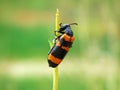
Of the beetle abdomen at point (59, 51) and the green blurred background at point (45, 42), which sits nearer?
the beetle abdomen at point (59, 51)

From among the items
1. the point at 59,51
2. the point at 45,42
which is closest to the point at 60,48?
the point at 59,51

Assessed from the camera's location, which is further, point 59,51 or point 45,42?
point 45,42

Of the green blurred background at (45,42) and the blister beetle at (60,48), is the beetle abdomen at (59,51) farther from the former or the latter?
the green blurred background at (45,42)

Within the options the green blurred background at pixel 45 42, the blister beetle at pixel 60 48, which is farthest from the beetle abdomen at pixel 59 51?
the green blurred background at pixel 45 42

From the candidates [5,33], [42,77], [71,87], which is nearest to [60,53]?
[71,87]

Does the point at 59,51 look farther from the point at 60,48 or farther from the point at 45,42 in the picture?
the point at 45,42

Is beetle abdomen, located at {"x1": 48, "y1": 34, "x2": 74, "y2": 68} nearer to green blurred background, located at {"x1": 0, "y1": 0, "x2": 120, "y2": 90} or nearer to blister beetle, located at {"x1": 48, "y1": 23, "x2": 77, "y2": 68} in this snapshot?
blister beetle, located at {"x1": 48, "y1": 23, "x2": 77, "y2": 68}

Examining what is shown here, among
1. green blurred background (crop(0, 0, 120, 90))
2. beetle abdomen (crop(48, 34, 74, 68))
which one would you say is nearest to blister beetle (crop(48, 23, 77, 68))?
beetle abdomen (crop(48, 34, 74, 68))

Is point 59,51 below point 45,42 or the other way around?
the other way around

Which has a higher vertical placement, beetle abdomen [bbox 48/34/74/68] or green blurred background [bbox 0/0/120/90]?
beetle abdomen [bbox 48/34/74/68]
